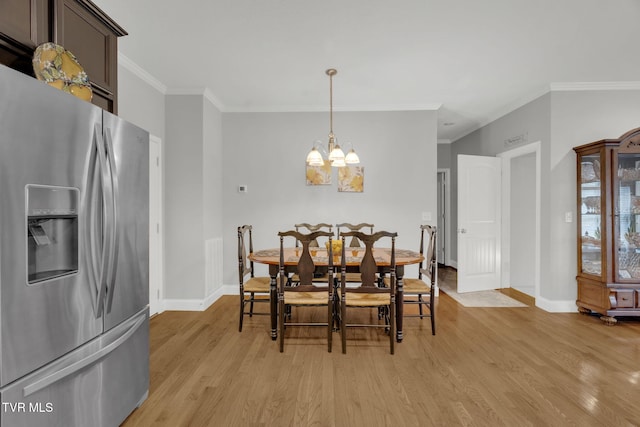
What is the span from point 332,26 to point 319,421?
2826 mm

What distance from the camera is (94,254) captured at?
145 cm

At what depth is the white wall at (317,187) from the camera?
442 cm

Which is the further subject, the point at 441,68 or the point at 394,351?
the point at 441,68

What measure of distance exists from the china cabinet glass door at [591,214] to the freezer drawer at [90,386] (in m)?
4.46

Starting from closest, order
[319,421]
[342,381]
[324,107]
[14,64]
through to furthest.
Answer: [14,64] < [319,421] < [342,381] < [324,107]

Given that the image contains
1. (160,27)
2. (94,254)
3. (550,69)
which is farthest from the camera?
(550,69)

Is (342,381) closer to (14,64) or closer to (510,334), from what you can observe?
(510,334)

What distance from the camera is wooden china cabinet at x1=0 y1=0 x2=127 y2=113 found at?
4.92 ft

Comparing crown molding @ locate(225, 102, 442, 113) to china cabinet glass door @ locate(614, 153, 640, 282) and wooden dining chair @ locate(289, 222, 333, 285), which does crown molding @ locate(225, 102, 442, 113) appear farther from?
china cabinet glass door @ locate(614, 153, 640, 282)

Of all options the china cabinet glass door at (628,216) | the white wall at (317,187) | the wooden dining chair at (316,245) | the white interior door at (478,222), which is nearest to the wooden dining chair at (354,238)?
the wooden dining chair at (316,245)

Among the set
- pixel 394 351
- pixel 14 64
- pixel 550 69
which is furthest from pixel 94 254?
pixel 550 69

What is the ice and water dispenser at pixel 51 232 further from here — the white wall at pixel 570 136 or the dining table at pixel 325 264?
the white wall at pixel 570 136

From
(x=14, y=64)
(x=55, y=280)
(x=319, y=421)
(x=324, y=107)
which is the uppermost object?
(x=324, y=107)

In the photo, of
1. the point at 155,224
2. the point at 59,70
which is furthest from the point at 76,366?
the point at 155,224
